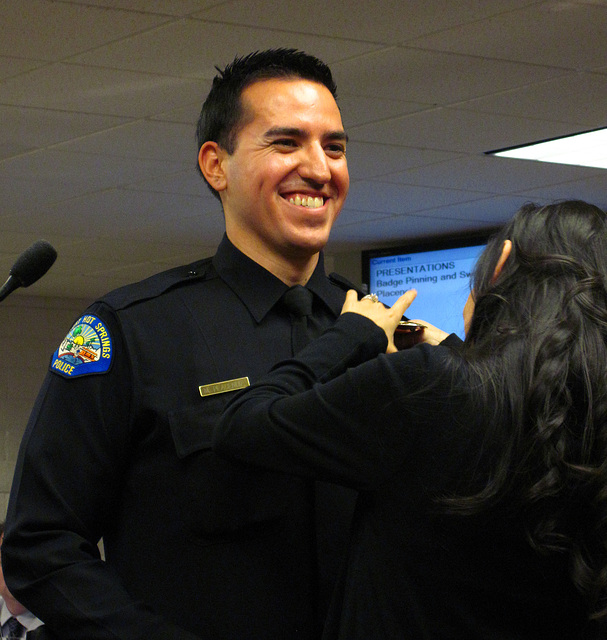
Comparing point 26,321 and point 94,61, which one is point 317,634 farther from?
point 26,321

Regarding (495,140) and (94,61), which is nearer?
(94,61)

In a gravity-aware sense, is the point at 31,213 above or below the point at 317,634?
above

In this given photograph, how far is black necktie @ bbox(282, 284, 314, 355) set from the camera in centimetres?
152

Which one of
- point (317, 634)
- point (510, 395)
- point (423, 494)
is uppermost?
point (510, 395)

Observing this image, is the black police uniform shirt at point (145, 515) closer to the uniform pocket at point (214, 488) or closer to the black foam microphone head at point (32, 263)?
the uniform pocket at point (214, 488)

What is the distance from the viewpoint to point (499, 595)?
3.86 ft

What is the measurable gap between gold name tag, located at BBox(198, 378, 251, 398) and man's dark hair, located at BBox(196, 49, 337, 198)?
1.21 feet

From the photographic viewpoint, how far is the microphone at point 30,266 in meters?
1.51

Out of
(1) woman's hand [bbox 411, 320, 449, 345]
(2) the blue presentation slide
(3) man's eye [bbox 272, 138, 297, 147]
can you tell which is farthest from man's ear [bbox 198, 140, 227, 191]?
(2) the blue presentation slide

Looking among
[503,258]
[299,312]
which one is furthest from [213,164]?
[503,258]

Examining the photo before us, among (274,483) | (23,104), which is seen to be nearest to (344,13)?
(23,104)

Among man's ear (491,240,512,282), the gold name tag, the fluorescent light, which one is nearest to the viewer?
man's ear (491,240,512,282)

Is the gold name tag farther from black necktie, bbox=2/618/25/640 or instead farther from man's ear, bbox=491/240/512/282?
black necktie, bbox=2/618/25/640

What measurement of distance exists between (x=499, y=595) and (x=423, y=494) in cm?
15
